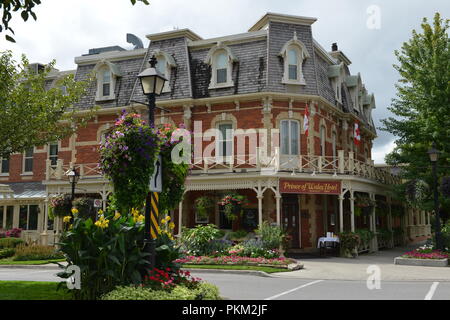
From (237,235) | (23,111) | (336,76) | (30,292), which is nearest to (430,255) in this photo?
(237,235)

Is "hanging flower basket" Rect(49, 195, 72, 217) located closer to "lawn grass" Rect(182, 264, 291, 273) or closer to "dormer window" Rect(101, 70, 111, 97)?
"dormer window" Rect(101, 70, 111, 97)

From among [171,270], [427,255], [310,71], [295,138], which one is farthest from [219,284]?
[310,71]

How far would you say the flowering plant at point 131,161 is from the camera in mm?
8617

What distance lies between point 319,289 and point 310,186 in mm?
9397

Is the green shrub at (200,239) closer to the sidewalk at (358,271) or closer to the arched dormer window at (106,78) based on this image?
the sidewalk at (358,271)

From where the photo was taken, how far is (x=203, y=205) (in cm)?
2094

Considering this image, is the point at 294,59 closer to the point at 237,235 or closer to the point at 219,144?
the point at 219,144

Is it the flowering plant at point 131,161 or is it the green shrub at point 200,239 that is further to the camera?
the green shrub at point 200,239

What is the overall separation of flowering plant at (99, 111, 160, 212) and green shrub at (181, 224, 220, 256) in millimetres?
9913

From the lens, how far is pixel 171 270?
374 inches

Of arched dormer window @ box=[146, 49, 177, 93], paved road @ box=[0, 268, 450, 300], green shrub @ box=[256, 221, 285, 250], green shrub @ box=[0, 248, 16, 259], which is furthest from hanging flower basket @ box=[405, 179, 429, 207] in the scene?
green shrub @ box=[0, 248, 16, 259]

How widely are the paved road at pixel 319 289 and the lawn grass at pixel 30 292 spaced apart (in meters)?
3.30

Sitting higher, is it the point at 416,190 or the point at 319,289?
the point at 416,190

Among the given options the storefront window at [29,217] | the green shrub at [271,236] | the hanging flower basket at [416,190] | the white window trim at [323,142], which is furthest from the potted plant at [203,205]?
the storefront window at [29,217]
